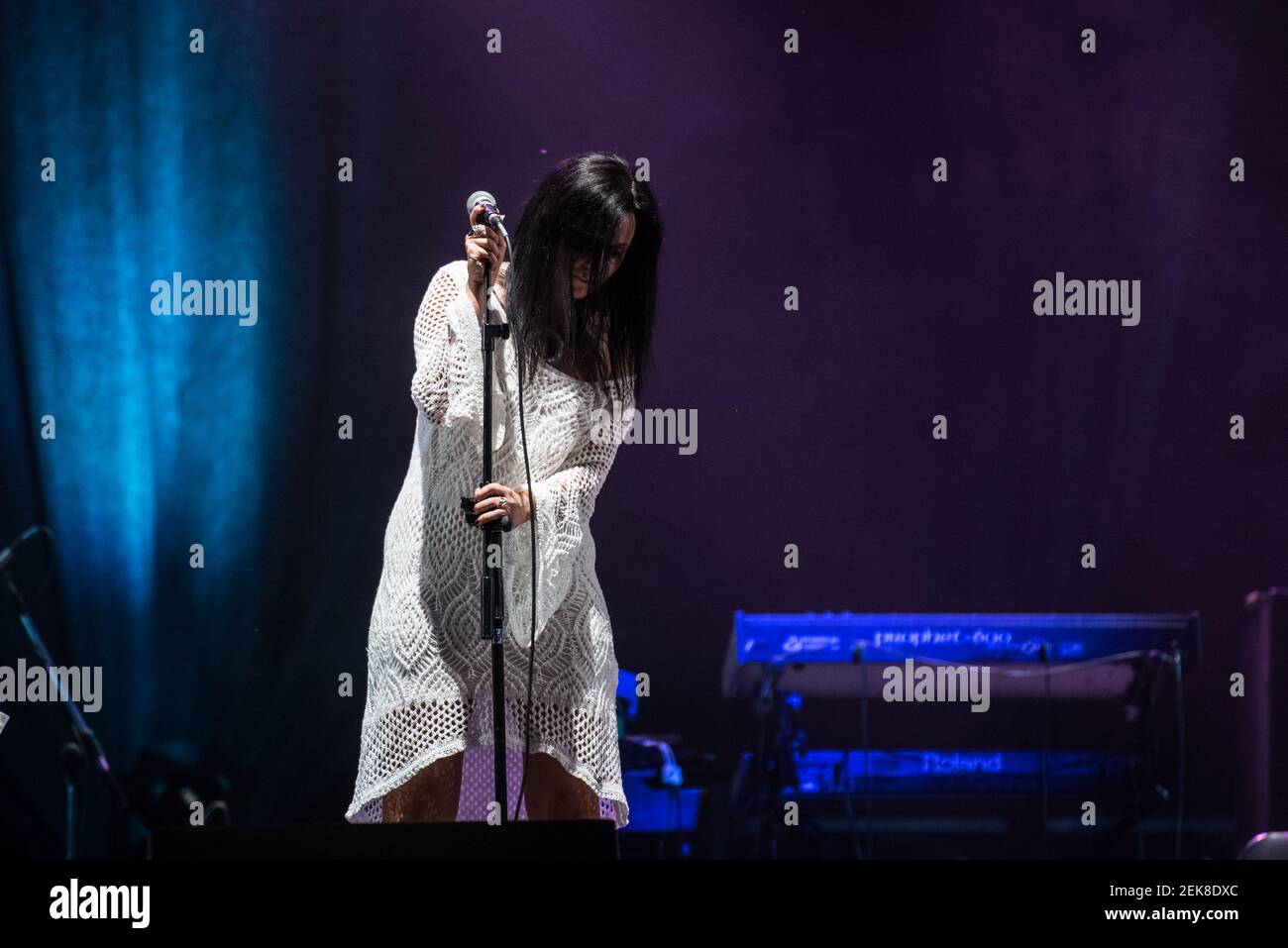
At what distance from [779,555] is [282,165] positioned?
6.10 ft

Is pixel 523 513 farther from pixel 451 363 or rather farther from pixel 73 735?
pixel 73 735

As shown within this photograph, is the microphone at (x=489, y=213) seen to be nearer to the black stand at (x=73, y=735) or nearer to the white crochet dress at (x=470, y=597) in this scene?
the white crochet dress at (x=470, y=597)

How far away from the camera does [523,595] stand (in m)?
2.38

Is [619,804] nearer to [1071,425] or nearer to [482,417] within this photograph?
[482,417]

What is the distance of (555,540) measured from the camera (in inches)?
94.0

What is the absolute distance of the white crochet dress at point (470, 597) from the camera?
2.35m

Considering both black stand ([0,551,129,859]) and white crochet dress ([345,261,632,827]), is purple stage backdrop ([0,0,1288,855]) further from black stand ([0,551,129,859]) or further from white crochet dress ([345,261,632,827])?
white crochet dress ([345,261,632,827])

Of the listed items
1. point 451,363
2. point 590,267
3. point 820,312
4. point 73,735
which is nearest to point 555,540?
point 451,363

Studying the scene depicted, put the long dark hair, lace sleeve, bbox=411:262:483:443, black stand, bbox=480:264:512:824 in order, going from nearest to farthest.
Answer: black stand, bbox=480:264:512:824 → lace sleeve, bbox=411:262:483:443 → the long dark hair

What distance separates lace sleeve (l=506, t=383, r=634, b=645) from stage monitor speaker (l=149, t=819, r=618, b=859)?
2.06 feet

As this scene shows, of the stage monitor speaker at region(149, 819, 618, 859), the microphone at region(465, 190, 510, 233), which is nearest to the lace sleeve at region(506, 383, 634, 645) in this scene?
the microphone at region(465, 190, 510, 233)

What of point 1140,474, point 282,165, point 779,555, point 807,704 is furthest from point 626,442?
point 1140,474

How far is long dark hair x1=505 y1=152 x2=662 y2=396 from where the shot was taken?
2.47 m

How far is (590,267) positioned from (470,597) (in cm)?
60
